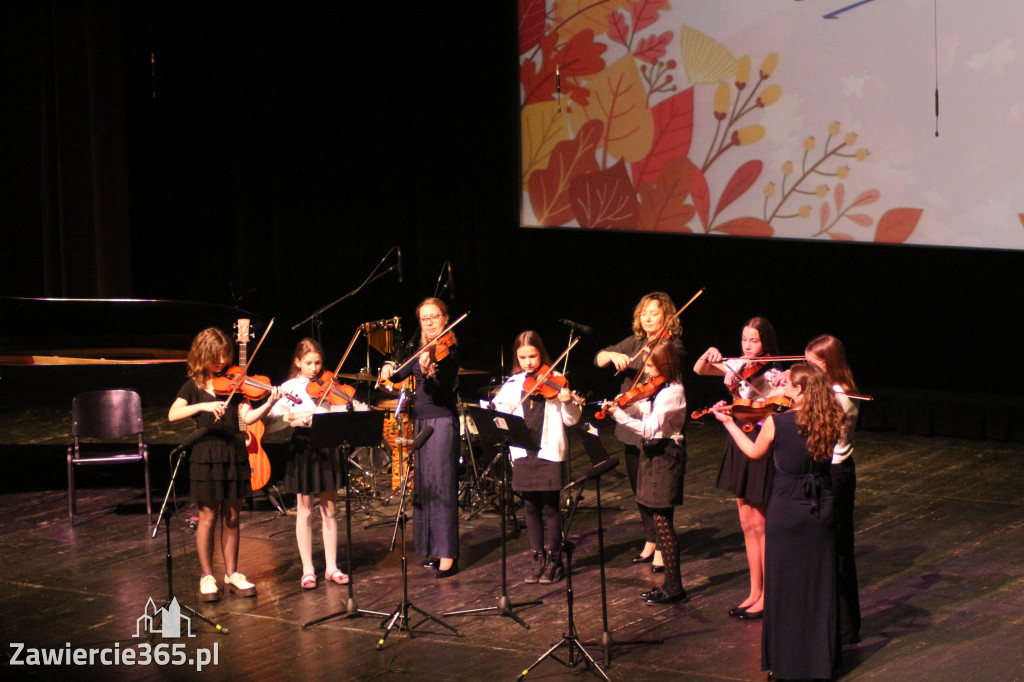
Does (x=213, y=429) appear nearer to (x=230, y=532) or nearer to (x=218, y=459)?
(x=218, y=459)

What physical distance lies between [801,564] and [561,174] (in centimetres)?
638

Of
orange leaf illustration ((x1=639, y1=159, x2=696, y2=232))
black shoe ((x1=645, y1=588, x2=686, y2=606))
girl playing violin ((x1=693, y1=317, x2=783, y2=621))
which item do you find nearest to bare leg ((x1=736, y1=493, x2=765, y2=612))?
girl playing violin ((x1=693, y1=317, x2=783, y2=621))

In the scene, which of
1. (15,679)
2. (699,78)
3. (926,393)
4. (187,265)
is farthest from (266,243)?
(15,679)

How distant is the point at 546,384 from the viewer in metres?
6.27

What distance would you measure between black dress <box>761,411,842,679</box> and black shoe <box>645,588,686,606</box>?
45.2 inches

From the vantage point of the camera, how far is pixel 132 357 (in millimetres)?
9453

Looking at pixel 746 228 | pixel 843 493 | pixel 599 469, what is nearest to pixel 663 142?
pixel 746 228

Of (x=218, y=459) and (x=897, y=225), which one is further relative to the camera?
(x=897, y=225)

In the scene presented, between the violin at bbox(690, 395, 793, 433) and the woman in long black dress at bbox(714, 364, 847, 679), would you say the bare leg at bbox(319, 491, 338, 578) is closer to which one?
the violin at bbox(690, 395, 793, 433)

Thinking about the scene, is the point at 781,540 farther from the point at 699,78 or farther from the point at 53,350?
the point at 53,350

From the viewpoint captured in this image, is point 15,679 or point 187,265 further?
point 187,265

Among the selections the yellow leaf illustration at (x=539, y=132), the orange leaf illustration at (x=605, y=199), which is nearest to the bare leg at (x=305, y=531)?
the orange leaf illustration at (x=605, y=199)

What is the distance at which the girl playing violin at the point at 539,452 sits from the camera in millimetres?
6340

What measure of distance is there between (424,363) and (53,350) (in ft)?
13.8
